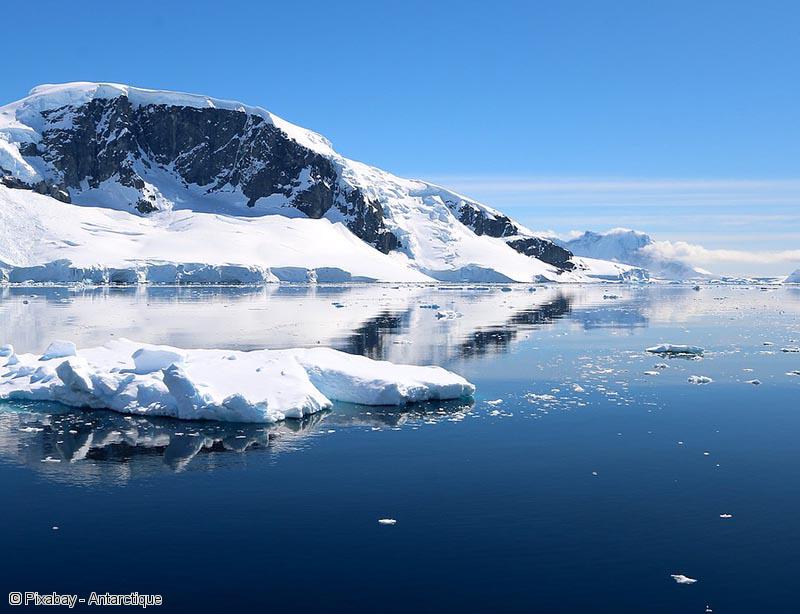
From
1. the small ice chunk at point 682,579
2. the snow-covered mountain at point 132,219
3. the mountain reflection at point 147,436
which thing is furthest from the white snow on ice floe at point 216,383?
the snow-covered mountain at point 132,219

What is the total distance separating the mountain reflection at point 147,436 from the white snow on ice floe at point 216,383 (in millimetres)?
412

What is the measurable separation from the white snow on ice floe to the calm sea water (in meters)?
0.69

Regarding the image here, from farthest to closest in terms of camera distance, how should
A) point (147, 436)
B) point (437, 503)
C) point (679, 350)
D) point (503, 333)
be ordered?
point (503, 333) < point (679, 350) < point (147, 436) < point (437, 503)

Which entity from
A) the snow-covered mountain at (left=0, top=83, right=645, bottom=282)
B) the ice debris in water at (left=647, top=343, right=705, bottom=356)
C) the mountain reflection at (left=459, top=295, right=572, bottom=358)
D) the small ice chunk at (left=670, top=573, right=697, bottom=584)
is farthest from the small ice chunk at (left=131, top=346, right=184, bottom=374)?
the snow-covered mountain at (left=0, top=83, right=645, bottom=282)

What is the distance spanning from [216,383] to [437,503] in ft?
33.3

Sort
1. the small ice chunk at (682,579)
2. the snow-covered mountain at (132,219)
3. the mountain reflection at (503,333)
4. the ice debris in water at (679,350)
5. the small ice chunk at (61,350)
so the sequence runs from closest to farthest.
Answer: the small ice chunk at (682,579) → the small ice chunk at (61,350) → the ice debris in water at (679,350) → the mountain reflection at (503,333) → the snow-covered mountain at (132,219)

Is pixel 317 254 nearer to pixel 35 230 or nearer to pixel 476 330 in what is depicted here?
pixel 35 230

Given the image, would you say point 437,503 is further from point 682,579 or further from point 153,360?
point 153,360

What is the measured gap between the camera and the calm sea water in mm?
10195

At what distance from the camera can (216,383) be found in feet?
71.0

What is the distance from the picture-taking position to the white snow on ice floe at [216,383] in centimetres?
2017

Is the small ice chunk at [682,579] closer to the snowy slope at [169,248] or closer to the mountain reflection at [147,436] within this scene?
the mountain reflection at [147,436]

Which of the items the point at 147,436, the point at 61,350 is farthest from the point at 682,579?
the point at 61,350

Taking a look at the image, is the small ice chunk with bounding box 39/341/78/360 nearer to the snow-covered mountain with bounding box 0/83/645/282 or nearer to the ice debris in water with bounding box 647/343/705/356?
the ice debris in water with bounding box 647/343/705/356
